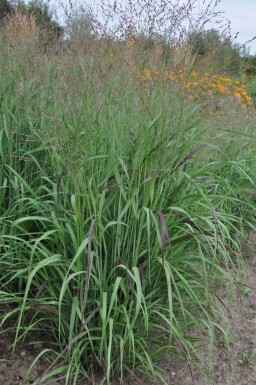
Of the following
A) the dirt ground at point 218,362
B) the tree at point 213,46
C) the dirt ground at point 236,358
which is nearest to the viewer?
the dirt ground at point 218,362

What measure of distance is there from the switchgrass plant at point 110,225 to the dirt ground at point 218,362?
3.3 inches

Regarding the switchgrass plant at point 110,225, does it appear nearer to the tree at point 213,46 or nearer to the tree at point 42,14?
the tree at point 213,46

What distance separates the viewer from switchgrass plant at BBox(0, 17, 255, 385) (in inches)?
91.7

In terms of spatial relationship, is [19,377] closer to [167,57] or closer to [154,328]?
[154,328]

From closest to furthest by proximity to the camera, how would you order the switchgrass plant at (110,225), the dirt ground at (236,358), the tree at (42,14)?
the switchgrass plant at (110,225) < the dirt ground at (236,358) < the tree at (42,14)

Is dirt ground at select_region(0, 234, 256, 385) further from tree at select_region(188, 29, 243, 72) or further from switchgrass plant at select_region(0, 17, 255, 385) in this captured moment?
tree at select_region(188, 29, 243, 72)

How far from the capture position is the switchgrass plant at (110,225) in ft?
7.64

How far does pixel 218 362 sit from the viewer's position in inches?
112

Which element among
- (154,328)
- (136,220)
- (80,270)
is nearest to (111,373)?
(154,328)

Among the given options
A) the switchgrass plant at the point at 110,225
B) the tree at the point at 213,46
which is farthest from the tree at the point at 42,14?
the tree at the point at 213,46

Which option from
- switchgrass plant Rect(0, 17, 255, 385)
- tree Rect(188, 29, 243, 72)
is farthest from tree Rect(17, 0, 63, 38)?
tree Rect(188, 29, 243, 72)

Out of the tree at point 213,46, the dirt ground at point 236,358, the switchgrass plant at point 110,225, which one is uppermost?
the tree at point 213,46

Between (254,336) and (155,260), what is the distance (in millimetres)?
1167

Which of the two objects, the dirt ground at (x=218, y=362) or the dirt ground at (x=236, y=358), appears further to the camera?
the dirt ground at (x=236, y=358)
